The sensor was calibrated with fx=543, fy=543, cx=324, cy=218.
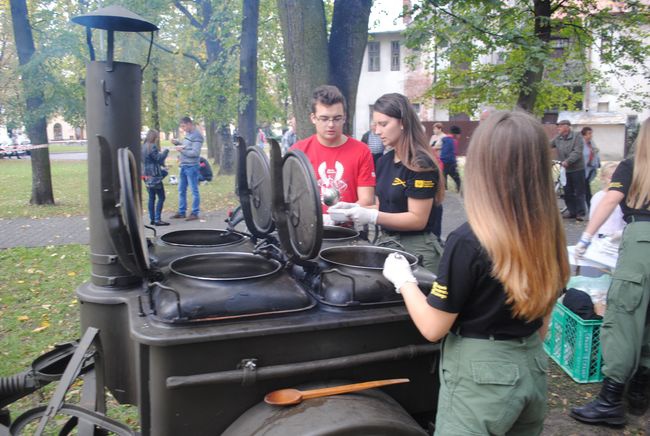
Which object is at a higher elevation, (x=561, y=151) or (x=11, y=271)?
(x=561, y=151)

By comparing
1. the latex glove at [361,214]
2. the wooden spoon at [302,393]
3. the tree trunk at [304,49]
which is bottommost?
the wooden spoon at [302,393]

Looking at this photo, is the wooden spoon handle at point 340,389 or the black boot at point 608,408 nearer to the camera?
the wooden spoon handle at point 340,389

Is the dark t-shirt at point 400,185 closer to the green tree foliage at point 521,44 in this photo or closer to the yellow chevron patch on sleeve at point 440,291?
the yellow chevron patch on sleeve at point 440,291

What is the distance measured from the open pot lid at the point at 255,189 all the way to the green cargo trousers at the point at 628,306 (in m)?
2.19

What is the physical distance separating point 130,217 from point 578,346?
326cm

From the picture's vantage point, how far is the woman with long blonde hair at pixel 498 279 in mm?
1643

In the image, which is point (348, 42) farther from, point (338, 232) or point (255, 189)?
point (255, 189)

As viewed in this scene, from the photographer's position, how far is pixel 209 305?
183cm

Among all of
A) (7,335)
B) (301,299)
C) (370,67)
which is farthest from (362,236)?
(370,67)

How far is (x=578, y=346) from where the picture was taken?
3.82 m

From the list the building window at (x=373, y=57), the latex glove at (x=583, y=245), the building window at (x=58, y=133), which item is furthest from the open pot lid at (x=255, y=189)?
the building window at (x=58, y=133)

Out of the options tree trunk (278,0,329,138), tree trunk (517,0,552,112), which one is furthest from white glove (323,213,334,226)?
tree trunk (517,0,552,112)

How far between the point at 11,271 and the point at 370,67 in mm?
32689

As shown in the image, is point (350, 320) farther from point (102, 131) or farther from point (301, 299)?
point (102, 131)
